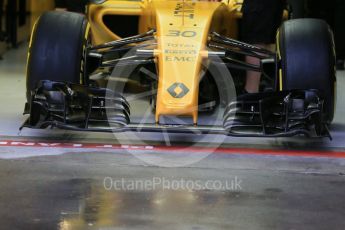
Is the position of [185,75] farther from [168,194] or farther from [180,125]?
[168,194]

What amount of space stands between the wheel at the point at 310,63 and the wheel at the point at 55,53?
1498 mm

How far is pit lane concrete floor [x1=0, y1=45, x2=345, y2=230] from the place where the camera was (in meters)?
3.71

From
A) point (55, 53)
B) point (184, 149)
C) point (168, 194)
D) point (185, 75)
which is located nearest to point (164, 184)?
point (168, 194)

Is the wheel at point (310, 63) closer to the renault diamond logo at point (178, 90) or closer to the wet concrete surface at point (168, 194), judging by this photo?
the wet concrete surface at point (168, 194)

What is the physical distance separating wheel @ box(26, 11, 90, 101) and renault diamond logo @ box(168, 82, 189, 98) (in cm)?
84

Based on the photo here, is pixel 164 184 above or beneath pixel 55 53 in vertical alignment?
beneath

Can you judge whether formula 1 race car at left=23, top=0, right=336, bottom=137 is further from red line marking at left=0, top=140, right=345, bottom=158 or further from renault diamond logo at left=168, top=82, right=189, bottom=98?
red line marking at left=0, top=140, right=345, bottom=158

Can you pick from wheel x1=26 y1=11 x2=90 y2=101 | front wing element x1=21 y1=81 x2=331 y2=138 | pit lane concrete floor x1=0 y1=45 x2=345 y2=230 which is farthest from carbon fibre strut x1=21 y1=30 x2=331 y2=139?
wheel x1=26 y1=11 x2=90 y2=101

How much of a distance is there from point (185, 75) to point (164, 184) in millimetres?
976

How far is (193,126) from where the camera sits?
482cm

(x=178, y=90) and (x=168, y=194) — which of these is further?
(x=178, y=90)

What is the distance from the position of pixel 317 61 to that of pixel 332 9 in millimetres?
4495

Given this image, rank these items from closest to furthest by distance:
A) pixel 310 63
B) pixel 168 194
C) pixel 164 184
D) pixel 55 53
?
pixel 168 194, pixel 164 184, pixel 310 63, pixel 55 53

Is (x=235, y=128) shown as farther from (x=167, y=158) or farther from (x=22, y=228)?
(x=22, y=228)
